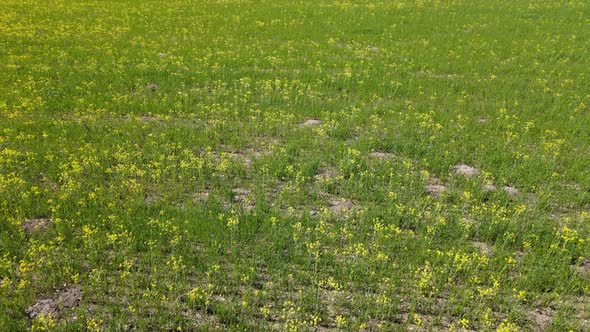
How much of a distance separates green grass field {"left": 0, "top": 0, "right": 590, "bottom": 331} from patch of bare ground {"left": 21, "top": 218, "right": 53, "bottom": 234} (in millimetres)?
58

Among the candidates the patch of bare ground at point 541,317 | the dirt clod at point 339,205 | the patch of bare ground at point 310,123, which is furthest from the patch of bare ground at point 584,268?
the patch of bare ground at point 310,123

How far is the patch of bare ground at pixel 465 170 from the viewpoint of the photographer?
1170cm

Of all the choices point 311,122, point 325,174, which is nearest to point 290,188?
point 325,174

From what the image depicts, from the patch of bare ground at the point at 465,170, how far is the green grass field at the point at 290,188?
0.22 ft

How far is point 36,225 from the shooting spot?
9.21m

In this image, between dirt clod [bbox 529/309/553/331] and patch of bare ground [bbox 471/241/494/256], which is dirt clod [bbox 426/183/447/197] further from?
dirt clod [bbox 529/309/553/331]

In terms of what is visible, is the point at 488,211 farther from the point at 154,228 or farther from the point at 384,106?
the point at 154,228

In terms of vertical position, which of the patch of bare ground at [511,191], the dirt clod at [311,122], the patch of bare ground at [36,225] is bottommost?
the patch of bare ground at [36,225]

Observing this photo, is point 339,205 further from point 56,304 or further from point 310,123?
point 56,304

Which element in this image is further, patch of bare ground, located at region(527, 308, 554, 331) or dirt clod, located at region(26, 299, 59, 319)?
patch of bare ground, located at region(527, 308, 554, 331)

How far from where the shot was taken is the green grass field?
302 inches

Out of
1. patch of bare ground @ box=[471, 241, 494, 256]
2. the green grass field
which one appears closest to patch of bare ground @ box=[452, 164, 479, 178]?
the green grass field

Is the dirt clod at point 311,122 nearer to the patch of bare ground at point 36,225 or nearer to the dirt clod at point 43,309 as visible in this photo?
the patch of bare ground at point 36,225

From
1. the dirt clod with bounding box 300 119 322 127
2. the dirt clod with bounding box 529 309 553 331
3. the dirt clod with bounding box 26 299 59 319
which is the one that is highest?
the dirt clod with bounding box 300 119 322 127
